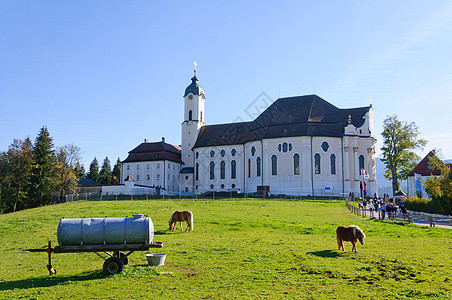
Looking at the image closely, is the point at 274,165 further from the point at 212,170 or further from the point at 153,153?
the point at 153,153

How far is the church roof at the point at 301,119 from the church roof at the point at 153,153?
13.8 meters

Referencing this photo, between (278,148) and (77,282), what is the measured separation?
54185mm

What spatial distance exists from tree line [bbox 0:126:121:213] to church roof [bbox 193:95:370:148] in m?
31.3

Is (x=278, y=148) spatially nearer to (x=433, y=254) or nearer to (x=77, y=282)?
(x=433, y=254)

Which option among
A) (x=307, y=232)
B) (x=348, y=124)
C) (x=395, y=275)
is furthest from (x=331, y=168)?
(x=395, y=275)

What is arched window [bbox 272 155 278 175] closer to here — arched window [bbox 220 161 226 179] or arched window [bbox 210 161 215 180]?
arched window [bbox 220 161 226 179]

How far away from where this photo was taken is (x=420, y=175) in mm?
63375

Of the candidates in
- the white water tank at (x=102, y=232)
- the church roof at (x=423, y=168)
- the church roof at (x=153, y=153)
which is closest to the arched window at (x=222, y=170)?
the church roof at (x=153, y=153)

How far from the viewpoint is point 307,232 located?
2280cm

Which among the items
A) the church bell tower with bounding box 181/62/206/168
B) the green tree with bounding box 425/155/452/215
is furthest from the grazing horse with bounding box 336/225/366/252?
the church bell tower with bounding box 181/62/206/168

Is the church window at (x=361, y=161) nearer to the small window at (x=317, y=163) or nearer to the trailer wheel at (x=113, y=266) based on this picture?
the small window at (x=317, y=163)

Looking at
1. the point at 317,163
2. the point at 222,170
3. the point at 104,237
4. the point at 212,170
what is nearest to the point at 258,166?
the point at 222,170

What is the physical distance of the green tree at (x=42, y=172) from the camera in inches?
2459

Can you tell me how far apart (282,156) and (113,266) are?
52847 mm
